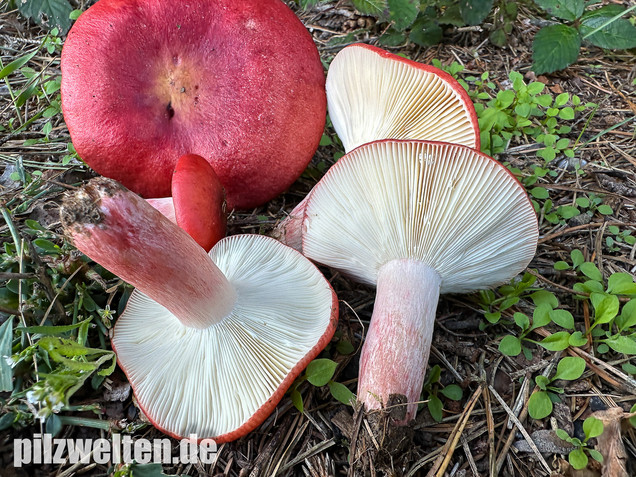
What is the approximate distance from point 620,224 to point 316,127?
173 cm

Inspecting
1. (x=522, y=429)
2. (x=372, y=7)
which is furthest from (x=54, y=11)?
(x=522, y=429)

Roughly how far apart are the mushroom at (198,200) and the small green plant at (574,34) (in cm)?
227

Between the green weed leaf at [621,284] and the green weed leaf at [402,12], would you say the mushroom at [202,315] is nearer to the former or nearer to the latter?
the green weed leaf at [621,284]

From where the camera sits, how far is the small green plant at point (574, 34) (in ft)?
9.71

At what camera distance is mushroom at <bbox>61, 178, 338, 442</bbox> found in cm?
148

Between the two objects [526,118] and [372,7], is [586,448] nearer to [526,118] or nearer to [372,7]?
[526,118]

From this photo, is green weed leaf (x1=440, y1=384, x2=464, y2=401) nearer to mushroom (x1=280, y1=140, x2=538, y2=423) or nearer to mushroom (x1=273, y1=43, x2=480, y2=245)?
mushroom (x1=280, y1=140, x2=538, y2=423)

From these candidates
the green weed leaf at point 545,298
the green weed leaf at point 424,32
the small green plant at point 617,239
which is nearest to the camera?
the green weed leaf at point 545,298

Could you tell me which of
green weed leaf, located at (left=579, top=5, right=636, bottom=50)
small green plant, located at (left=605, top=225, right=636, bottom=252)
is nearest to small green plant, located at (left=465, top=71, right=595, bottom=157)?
green weed leaf, located at (left=579, top=5, right=636, bottom=50)

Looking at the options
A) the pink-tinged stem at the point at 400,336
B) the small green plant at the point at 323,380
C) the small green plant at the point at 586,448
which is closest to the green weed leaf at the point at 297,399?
the small green plant at the point at 323,380

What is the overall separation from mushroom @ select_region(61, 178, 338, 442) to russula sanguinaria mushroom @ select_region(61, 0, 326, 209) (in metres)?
0.55

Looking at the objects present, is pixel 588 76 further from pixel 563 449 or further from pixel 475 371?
pixel 563 449

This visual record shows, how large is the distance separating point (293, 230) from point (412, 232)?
695mm

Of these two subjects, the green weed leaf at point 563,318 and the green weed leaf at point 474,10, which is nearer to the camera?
the green weed leaf at point 563,318
